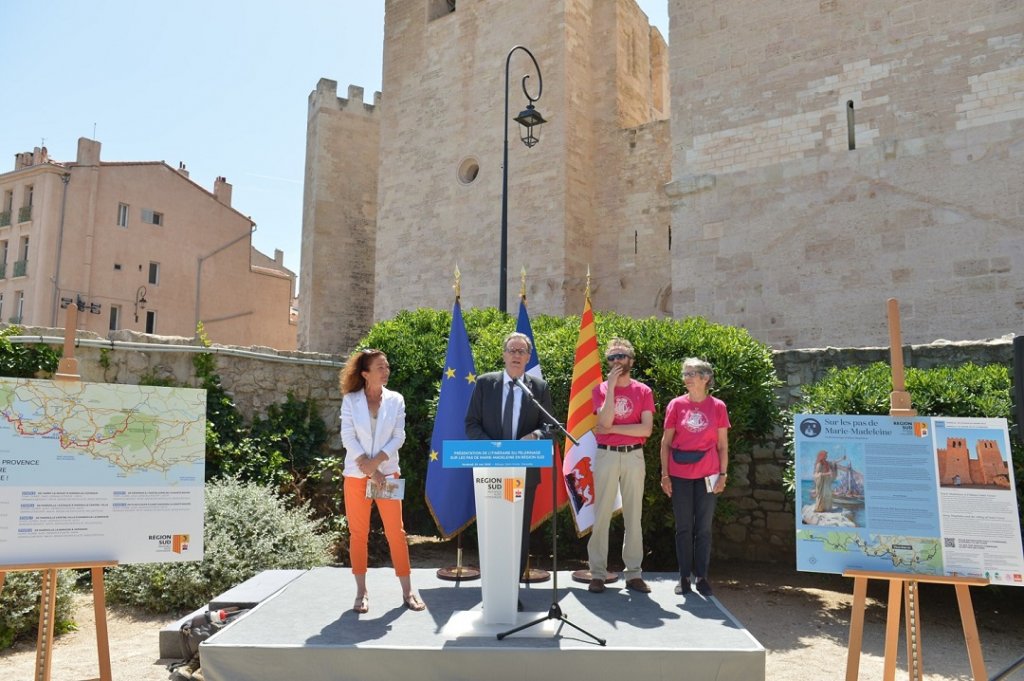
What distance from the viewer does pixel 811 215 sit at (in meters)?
10.4

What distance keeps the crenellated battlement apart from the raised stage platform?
19.9 metres

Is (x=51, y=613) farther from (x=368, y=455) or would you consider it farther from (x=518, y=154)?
(x=518, y=154)

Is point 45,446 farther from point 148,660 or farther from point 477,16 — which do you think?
point 477,16

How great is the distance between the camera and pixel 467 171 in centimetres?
1675

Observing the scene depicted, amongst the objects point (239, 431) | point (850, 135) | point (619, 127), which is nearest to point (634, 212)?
point (619, 127)

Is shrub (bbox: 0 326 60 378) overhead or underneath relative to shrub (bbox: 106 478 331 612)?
overhead

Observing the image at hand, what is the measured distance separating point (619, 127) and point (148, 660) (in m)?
13.9

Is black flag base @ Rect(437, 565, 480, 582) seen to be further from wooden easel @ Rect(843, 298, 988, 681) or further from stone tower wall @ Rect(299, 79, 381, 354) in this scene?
stone tower wall @ Rect(299, 79, 381, 354)

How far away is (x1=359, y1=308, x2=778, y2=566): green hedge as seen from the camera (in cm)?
576

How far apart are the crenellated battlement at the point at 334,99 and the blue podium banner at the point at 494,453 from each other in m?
20.0

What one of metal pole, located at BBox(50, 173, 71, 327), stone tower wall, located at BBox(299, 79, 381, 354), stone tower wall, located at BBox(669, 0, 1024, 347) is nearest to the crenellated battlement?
stone tower wall, located at BBox(299, 79, 381, 354)

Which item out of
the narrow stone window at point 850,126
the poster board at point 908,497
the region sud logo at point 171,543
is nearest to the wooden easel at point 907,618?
the poster board at point 908,497

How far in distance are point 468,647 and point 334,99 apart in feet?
68.5

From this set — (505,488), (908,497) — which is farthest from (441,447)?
(908,497)
